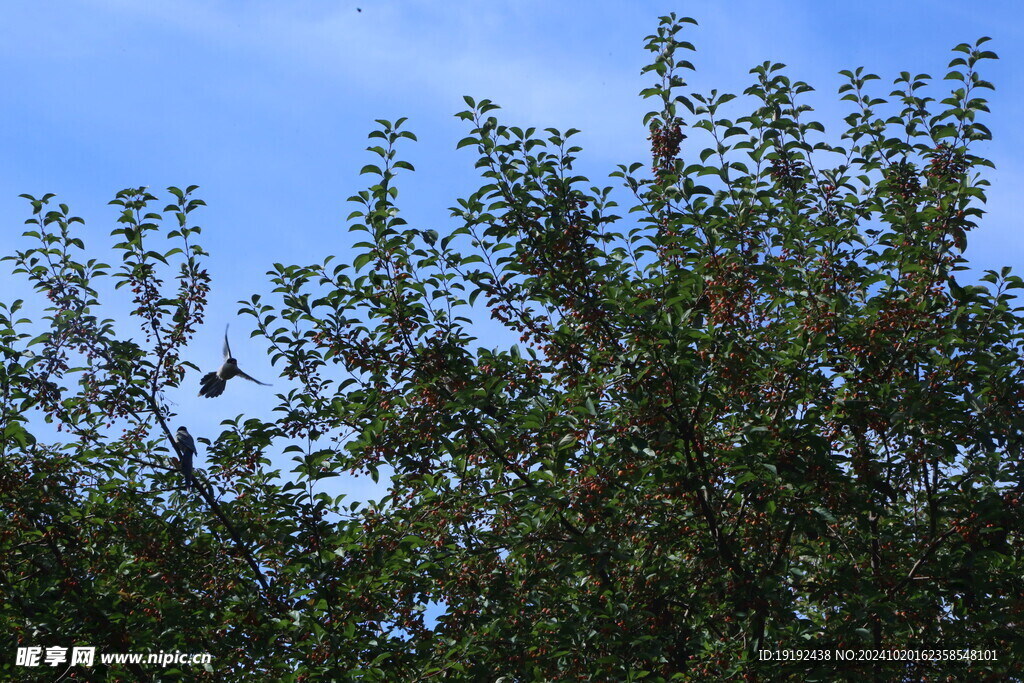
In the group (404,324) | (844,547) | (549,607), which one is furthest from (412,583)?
(844,547)

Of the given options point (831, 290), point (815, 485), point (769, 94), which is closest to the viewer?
point (815, 485)

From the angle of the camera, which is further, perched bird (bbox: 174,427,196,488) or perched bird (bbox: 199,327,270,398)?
perched bird (bbox: 199,327,270,398)

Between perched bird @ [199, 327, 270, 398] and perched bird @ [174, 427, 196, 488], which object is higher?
perched bird @ [199, 327, 270, 398]

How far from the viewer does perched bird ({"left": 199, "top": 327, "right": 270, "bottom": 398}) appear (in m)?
8.88

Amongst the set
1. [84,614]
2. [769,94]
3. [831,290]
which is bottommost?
[84,614]

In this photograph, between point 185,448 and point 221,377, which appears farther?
point 221,377

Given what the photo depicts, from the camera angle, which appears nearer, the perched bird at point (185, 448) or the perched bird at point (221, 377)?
the perched bird at point (185, 448)

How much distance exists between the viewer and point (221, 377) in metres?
9.11

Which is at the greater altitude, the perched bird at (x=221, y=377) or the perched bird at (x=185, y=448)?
the perched bird at (x=221, y=377)

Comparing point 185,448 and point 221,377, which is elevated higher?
point 221,377

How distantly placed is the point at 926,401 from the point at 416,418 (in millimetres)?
3365

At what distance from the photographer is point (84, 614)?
7.34 m

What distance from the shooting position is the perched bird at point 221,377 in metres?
8.88

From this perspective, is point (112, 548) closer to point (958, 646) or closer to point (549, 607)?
point (549, 607)
